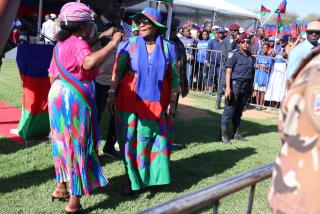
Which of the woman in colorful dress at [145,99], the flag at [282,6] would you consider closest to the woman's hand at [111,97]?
the woman in colorful dress at [145,99]

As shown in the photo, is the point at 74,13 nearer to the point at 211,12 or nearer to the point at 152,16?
the point at 152,16

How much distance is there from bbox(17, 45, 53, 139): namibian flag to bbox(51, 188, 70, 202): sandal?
1887 mm

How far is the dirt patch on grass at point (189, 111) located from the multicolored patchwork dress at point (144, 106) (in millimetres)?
4246

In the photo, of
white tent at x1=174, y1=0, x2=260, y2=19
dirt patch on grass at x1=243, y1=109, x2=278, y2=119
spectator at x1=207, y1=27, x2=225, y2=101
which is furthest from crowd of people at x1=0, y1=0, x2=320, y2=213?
white tent at x1=174, y1=0, x2=260, y2=19

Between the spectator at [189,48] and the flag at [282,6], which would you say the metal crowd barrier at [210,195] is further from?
the flag at [282,6]

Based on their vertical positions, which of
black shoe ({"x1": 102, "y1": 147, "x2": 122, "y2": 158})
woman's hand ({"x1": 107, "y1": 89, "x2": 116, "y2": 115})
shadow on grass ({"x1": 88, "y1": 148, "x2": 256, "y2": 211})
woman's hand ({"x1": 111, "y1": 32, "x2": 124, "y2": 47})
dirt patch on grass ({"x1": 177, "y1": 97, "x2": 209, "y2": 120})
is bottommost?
dirt patch on grass ({"x1": 177, "y1": 97, "x2": 209, "y2": 120})

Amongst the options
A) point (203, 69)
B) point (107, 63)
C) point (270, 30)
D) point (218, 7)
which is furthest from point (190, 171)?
point (270, 30)

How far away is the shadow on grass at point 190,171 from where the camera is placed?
4.34 meters

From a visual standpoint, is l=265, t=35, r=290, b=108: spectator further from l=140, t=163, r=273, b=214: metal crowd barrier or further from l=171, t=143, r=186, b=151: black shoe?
l=140, t=163, r=273, b=214: metal crowd barrier

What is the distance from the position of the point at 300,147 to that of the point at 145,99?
3.06 m

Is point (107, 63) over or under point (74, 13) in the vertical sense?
under

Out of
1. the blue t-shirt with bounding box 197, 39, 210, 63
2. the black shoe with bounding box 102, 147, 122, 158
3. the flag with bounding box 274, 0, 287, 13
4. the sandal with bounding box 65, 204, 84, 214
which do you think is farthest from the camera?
the flag with bounding box 274, 0, 287, 13

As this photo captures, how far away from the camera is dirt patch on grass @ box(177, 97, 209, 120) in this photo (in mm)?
8900

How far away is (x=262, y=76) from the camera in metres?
11.2
